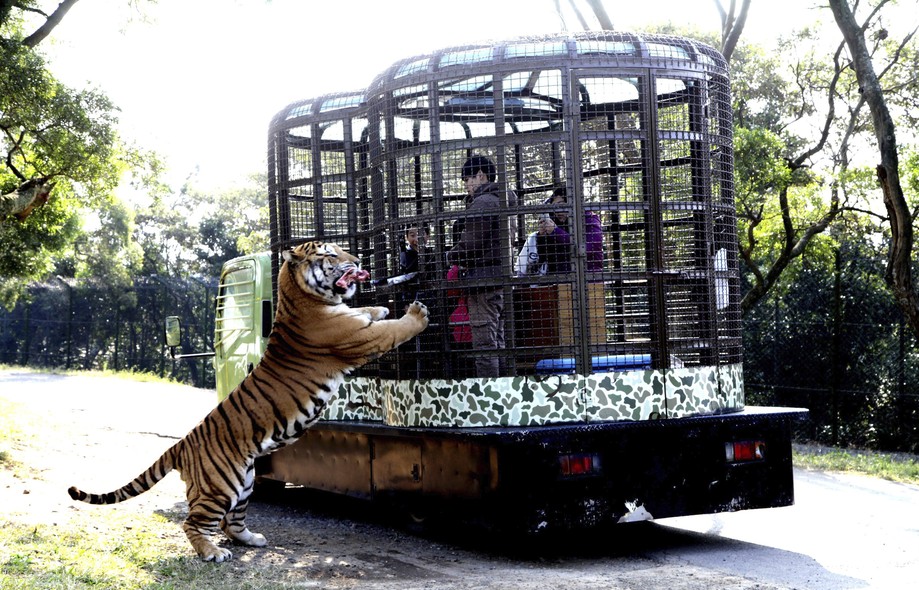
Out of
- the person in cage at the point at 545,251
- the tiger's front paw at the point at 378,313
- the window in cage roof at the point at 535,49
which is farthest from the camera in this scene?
the tiger's front paw at the point at 378,313

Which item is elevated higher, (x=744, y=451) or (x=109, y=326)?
(x=109, y=326)

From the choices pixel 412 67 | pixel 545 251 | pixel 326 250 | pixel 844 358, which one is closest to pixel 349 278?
pixel 326 250

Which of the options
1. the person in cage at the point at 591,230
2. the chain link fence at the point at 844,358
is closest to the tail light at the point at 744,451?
the person in cage at the point at 591,230

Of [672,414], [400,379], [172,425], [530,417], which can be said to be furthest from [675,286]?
[172,425]

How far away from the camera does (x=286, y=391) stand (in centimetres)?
718

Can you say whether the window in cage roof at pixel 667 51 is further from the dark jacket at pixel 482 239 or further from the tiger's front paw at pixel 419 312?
the tiger's front paw at pixel 419 312

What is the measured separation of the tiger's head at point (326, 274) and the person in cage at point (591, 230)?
136cm

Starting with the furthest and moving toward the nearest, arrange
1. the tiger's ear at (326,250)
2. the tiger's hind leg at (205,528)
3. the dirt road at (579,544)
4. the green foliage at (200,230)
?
the green foliage at (200,230)
the tiger's ear at (326,250)
the tiger's hind leg at (205,528)
the dirt road at (579,544)

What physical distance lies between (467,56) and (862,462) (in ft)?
25.1

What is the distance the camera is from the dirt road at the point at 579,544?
20.5 ft

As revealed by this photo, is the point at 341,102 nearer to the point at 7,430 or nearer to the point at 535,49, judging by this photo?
the point at 535,49

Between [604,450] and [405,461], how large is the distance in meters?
1.44

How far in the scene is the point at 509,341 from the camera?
6973 millimetres

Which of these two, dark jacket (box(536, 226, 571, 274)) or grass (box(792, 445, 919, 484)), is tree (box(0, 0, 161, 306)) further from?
grass (box(792, 445, 919, 484))
